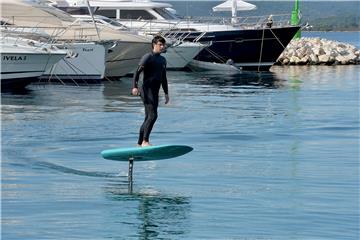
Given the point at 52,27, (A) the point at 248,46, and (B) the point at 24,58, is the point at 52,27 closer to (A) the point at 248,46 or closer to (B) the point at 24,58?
(B) the point at 24,58

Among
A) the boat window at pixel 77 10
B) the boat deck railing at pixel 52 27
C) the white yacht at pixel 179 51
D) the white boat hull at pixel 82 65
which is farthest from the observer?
the boat window at pixel 77 10

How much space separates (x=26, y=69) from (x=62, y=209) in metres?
18.3

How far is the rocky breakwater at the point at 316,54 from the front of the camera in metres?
59.4

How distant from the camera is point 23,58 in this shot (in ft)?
98.1

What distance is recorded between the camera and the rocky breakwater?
195 ft

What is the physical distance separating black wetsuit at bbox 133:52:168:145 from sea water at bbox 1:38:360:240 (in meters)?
0.72

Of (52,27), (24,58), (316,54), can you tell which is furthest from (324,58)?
(24,58)

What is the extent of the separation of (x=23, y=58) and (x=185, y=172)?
14.9 m

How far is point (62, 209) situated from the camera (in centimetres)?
1252

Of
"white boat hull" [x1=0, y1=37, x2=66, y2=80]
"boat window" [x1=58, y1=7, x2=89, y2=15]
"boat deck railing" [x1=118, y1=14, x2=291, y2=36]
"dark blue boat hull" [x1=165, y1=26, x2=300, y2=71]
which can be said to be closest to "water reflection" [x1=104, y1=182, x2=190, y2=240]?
"white boat hull" [x1=0, y1=37, x2=66, y2=80]

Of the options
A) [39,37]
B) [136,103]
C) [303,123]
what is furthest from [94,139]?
[39,37]

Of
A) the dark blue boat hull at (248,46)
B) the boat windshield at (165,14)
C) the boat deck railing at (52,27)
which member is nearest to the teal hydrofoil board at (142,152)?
the boat deck railing at (52,27)

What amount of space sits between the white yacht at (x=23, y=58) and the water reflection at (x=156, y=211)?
1558 centimetres

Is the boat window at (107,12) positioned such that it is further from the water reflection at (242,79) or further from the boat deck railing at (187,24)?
the water reflection at (242,79)
